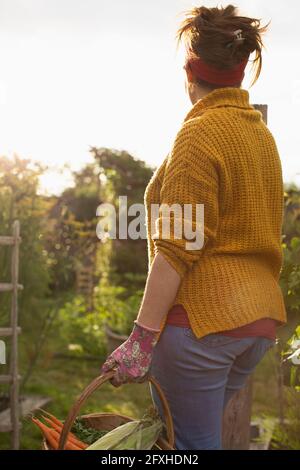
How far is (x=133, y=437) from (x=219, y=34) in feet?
3.97

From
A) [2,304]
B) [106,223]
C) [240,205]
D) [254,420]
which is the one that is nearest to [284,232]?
[254,420]

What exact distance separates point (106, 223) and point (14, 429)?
173 inches

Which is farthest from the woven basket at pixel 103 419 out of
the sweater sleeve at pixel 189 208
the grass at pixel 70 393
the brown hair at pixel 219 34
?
the grass at pixel 70 393

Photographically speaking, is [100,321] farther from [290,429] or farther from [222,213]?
[222,213]

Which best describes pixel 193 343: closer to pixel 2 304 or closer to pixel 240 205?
pixel 240 205

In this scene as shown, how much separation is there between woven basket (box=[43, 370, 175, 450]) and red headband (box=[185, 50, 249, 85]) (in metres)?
0.92

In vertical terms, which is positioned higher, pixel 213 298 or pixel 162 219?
pixel 162 219

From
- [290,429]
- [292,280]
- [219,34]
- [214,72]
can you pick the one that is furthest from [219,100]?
[290,429]

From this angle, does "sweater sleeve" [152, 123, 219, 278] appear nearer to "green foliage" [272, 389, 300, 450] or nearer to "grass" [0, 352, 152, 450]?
"green foliage" [272, 389, 300, 450]

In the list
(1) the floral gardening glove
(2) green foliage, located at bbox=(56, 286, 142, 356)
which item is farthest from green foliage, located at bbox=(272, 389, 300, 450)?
(2) green foliage, located at bbox=(56, 286, 142, 356)

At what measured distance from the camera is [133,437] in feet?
6.61
